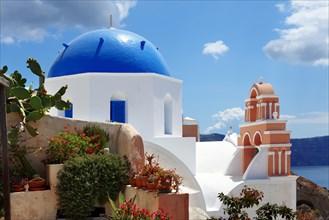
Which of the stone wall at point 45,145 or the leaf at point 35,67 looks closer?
the stone wall at point 45,145

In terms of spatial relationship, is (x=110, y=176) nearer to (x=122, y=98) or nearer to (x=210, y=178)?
(x=122, y=98)

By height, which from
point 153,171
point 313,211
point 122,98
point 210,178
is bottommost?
point 313,211

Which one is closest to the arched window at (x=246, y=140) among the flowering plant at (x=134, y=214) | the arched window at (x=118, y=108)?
the arched window at (x=118, y=108)

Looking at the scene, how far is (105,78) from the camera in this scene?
54.2 ft

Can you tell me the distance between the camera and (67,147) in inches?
401

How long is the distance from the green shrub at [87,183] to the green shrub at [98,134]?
2.35 ft

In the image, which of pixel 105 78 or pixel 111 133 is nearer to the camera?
pixel 111 133

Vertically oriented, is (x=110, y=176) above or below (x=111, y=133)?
below

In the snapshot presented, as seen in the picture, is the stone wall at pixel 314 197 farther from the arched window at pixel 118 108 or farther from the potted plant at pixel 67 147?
the potted plant at pixel 67 147

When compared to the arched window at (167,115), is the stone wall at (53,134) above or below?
below

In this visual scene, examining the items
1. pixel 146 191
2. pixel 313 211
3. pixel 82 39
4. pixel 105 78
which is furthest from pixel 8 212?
pixel 313 211

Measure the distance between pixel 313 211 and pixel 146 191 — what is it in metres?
19.8

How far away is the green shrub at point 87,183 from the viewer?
963 centimetres

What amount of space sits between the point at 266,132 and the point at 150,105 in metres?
5.52
